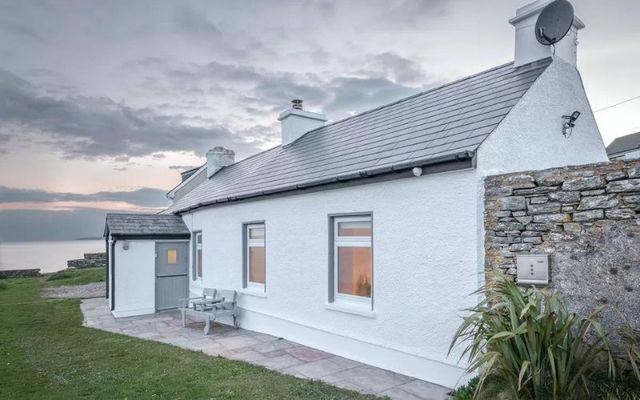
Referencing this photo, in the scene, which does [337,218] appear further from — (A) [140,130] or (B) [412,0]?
(A) [140,130]

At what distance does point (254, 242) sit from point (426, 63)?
6.65 metres

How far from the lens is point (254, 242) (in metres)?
10.2

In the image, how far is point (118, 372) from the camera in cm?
638

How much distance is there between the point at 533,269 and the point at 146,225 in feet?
37.9

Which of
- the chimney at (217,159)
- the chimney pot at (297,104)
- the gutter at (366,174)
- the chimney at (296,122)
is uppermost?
the chimney pot at (297,104)

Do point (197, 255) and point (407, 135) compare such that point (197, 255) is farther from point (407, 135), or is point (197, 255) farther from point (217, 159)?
point (407, 135)

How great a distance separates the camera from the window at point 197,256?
512 inches

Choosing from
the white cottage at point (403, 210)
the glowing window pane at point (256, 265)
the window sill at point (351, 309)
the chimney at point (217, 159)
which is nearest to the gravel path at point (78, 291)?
the chimney at point (217, 159)

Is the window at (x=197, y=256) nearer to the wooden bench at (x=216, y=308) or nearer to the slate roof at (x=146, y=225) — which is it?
the slate roof at (x=146, y=225)

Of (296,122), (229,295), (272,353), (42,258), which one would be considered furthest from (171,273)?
(42,258)

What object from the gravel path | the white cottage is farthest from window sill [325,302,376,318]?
the gravel path

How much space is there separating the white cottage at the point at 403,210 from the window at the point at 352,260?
0.02m

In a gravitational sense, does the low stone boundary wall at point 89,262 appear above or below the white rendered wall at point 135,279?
below

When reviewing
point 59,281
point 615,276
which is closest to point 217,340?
point 615,276
